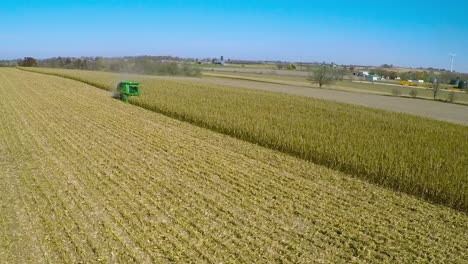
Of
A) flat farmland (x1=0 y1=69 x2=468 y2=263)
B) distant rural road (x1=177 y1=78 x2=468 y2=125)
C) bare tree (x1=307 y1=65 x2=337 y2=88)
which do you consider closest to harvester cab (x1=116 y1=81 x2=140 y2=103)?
flat farmland (x1=0 y1=69 x2=468 y2=263)

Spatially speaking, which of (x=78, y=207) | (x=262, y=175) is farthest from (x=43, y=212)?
(x=262, y=175)

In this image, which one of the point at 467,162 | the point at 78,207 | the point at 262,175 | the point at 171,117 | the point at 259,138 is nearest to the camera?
the point at 78,207

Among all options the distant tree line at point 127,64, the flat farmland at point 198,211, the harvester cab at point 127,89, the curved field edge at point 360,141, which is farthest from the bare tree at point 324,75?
the flat farmland at point 198,211

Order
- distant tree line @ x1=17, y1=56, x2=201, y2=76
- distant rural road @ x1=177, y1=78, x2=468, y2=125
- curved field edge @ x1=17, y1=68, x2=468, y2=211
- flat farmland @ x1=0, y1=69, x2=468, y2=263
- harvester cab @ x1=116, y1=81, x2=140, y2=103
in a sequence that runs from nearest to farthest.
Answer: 1. flat farmland @ x1=0, y1=69, x2=468, y2=263
2. curved field edge @ x1=17, y1=68, x2=468, y2=211
3. harvester cab @ x1=116, y1=81, x2=140, y2=103
4. distant rural road @ x1=177, y1=78, x2=468, y2=125
5. distant tree line @ x1=17, y1=56, x2=201, y2=76

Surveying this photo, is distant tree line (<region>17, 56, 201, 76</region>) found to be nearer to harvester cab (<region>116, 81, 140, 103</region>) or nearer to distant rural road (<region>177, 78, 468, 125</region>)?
distant rural road (<region>177, 78, 468, 125</region>)

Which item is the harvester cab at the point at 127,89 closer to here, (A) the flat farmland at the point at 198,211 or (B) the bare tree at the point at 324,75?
(A) the flat farmland at the point at 198,211

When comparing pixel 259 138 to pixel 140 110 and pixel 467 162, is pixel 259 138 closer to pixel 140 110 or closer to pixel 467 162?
pixel 467 162
